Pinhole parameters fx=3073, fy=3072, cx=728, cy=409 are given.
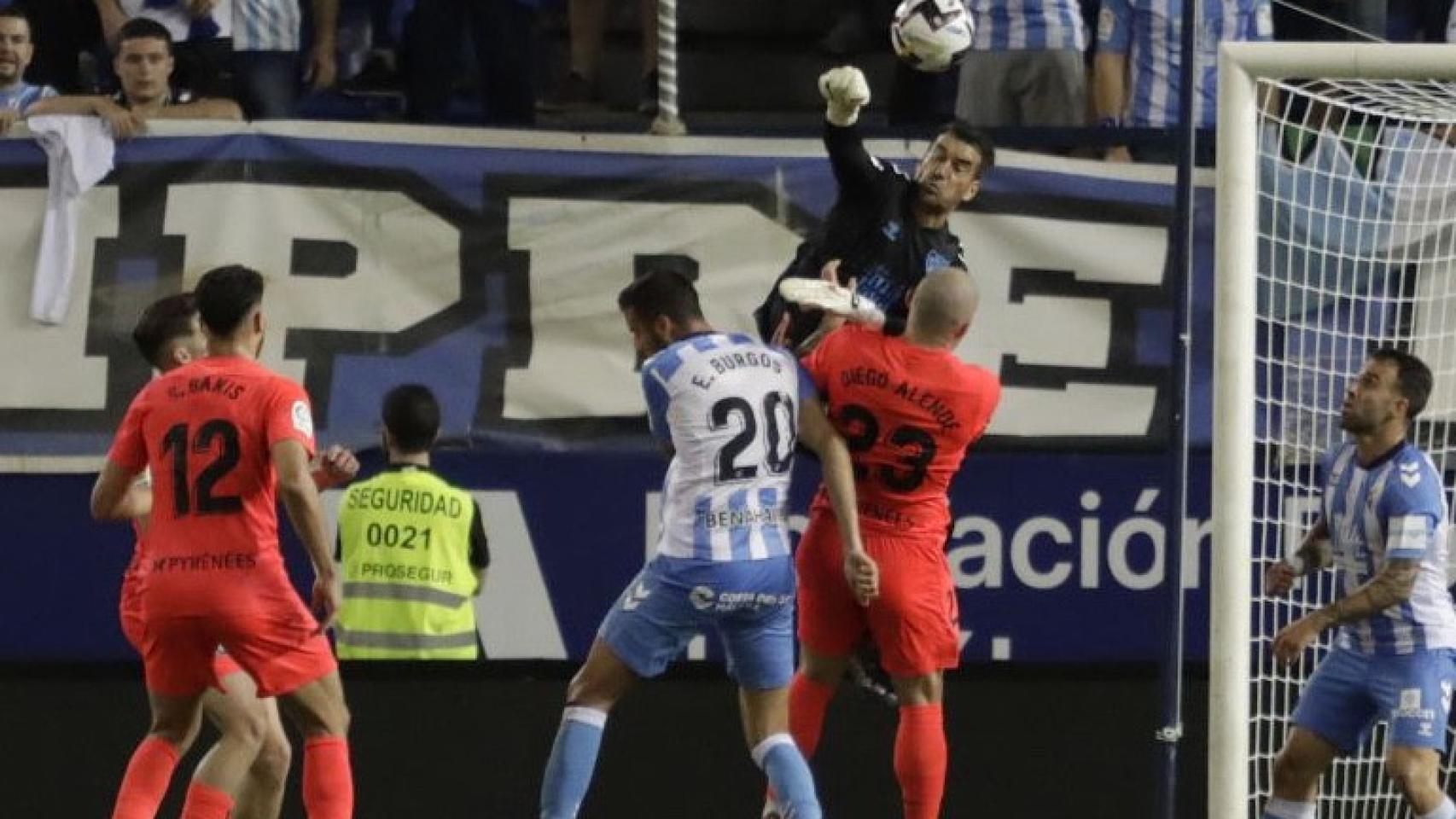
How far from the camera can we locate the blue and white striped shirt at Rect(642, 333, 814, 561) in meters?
8.71

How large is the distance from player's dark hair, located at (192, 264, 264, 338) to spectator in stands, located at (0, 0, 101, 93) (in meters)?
2.89

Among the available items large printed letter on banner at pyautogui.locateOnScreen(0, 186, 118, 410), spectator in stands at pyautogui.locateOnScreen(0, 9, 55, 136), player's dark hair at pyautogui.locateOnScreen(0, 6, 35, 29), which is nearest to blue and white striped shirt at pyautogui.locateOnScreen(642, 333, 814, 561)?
large printed letter on banner at pyautogui.locateOnScreen(0, 186, 118, 410)

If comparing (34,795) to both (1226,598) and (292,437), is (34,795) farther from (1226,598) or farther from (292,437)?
(1226,598)

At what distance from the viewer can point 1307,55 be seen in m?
9.32

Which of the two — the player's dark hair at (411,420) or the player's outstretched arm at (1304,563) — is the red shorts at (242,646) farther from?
the player's outstretched arm at (1304,563)

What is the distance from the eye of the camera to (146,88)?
34.3 feet

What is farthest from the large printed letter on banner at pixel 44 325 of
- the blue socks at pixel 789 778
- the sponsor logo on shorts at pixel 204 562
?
the blue socks at pixel 789 778

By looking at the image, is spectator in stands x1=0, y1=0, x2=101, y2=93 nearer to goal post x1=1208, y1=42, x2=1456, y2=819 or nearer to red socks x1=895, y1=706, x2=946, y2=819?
red socks x1=895, y1=706, x2=946, y2=819

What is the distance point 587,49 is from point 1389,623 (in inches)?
158

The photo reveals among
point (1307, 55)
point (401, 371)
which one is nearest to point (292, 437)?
point (401, 371)

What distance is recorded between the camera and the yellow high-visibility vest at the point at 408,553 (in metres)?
9.91

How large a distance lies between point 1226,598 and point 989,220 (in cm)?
186

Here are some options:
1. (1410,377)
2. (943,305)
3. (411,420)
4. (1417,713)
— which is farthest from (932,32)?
(1417,713)

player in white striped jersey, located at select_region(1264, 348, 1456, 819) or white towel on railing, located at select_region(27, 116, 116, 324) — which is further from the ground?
white towel on railing, located at select_region(27, 116, 116, 324)
